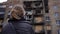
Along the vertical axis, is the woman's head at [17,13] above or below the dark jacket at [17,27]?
above

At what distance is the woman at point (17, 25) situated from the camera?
2.41 m

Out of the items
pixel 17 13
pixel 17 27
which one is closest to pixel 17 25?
pixel 17 27

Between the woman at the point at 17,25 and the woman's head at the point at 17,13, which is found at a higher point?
the woman's head at the point at 17,13

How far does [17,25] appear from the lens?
8.00 feet

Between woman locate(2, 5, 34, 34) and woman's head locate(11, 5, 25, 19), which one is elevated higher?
woman's head locate(11, 5, 25, 19)

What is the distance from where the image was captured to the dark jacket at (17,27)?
7.88 ft

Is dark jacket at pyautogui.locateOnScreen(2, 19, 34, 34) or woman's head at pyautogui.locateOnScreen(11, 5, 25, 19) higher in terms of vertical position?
woman's head at pyautogui.locateOnScreen(11, 5, 25, 19)

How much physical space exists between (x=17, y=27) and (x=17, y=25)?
2 centimetres

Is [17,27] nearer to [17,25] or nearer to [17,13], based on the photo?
[17,25]

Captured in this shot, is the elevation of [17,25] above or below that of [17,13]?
below

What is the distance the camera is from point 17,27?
7.98ft

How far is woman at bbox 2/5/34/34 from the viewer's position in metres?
2.41

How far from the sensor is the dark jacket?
2402 millimetres

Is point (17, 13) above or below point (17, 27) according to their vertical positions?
above
